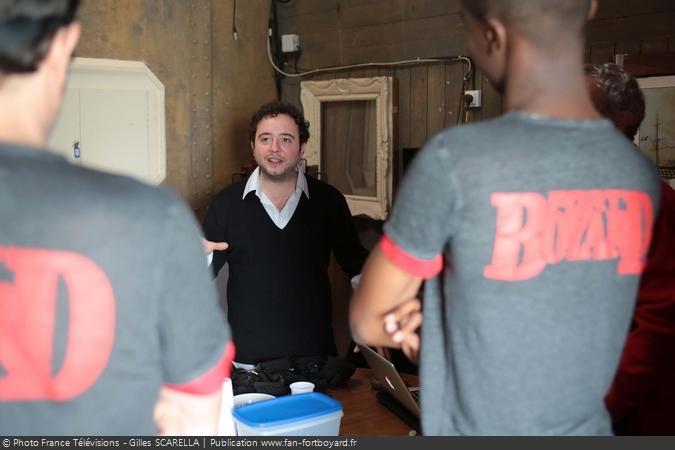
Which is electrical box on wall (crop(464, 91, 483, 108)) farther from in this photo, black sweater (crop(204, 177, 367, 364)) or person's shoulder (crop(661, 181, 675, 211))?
person's shoulder (crop(661, 181, 675, 211))

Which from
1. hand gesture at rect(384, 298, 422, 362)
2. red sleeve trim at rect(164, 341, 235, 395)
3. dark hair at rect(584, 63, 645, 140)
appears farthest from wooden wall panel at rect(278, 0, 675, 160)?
red sleeve trim at rect(164, 341, 235, 395)

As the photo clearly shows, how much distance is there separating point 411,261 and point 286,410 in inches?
39.0

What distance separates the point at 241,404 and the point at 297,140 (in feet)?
4.34

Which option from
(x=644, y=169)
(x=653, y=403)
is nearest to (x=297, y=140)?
(x=653, y=403)

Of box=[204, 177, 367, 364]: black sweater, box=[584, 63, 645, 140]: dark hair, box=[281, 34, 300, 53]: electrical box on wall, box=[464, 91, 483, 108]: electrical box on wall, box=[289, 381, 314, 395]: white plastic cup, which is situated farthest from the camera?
box=[281, 34, 300, 53]: electrical box on wall

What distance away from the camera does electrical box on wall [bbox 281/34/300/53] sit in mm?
4879

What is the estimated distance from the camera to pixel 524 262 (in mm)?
1086

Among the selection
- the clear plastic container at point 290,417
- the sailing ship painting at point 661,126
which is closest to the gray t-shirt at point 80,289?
the clear plastic container at point 290,417

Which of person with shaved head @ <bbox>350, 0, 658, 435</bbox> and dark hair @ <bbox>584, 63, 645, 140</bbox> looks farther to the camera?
dark hair @ <bbox>584, 63, 645, 140</bbox>

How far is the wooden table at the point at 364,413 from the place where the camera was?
80.4 inches

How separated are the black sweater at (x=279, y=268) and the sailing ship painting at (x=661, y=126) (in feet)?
4.29

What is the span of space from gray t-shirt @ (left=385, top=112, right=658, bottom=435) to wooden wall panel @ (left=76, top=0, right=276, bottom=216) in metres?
3.66

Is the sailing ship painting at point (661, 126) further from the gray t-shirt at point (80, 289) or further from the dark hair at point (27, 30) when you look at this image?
the dark hair at point (27, 30)

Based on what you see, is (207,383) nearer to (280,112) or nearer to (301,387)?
(301,387)
